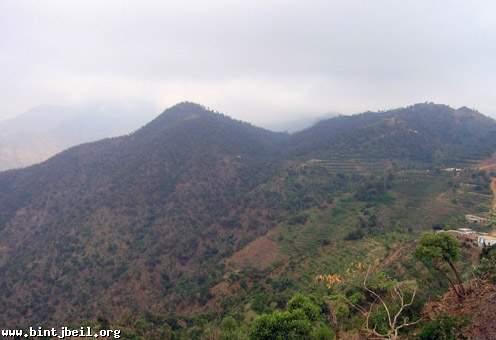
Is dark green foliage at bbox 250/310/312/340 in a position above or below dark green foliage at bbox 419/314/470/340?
below

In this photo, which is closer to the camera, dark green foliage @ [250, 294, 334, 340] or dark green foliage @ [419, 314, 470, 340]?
dark green foliage @ [419, 314, 470, 340]

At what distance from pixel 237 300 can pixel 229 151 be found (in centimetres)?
7094

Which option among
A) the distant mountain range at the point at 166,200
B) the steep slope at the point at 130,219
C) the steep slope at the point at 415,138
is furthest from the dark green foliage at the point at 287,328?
the steep slope at the point at 415,138

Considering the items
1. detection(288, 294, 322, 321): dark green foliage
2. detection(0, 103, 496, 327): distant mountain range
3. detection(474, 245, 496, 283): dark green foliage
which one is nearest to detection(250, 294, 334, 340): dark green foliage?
detection(288, 294, 322, 321): dark green foliage

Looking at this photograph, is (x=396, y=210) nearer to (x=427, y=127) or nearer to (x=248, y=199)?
(x=248, y=199)

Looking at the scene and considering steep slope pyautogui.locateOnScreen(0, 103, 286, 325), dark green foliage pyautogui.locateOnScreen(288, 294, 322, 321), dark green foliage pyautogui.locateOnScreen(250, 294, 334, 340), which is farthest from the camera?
steep slope pyautogui.locateOnScreen(0, 103, 286, 325)

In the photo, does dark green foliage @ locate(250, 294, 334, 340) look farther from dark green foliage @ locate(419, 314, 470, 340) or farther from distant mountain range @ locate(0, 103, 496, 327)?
distant mountain range @ locate(0, 103, 496, 327)

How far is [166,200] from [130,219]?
32.2 ft

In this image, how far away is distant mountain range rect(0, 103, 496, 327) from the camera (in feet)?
213

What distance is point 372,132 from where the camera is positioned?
10938 centimetres

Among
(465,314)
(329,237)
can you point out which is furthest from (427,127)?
(465,314)

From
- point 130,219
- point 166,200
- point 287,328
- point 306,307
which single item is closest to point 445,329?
point 287,328

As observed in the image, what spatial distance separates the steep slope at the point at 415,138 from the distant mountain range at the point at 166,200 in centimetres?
44

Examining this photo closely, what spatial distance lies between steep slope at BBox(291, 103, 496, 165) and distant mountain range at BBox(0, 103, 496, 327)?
1.45 ft
